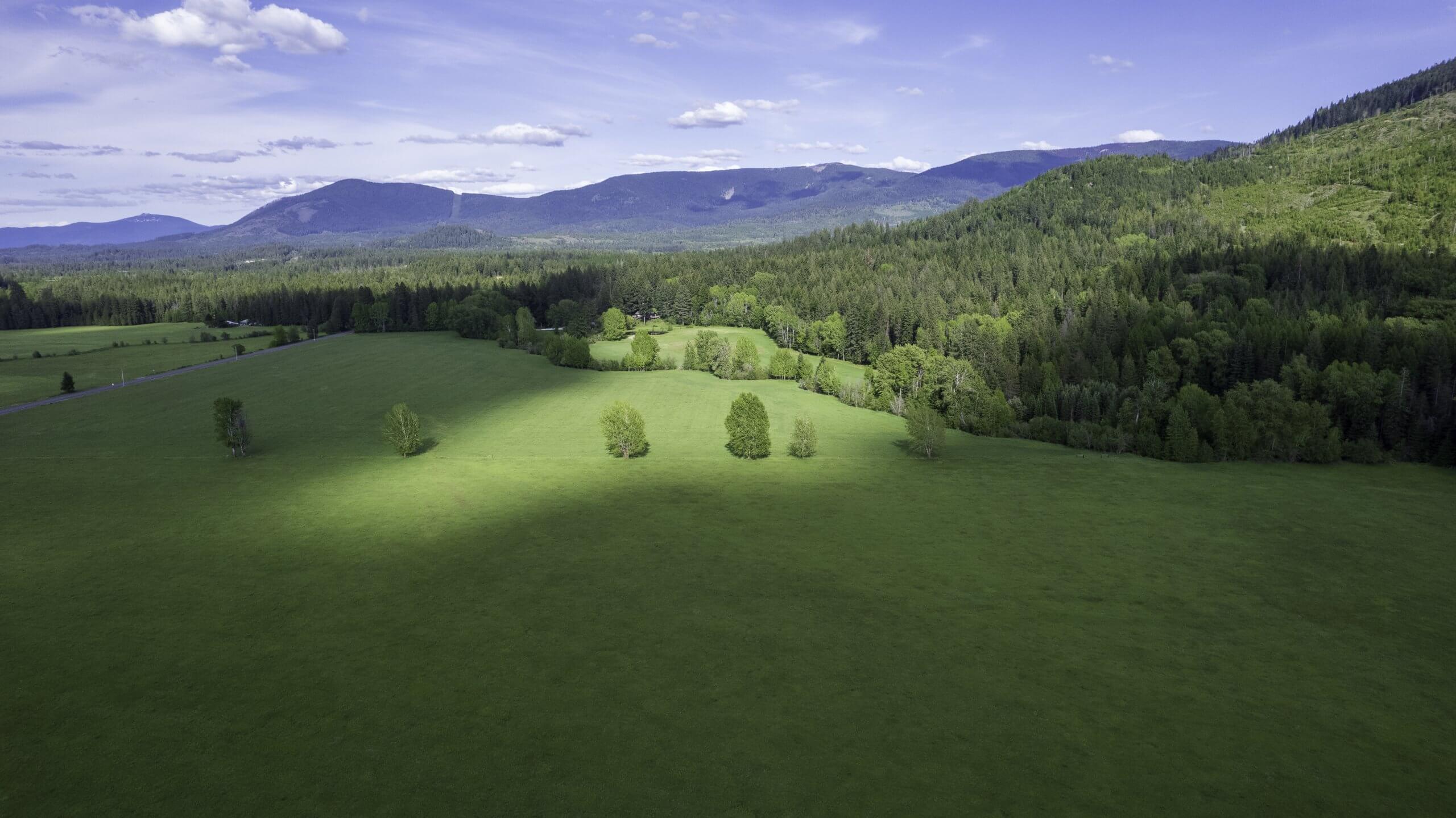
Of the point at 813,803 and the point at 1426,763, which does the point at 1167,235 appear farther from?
the point at 813,803

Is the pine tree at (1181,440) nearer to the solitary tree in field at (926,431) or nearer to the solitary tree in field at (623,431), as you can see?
the solitary tree in field at (926,431)

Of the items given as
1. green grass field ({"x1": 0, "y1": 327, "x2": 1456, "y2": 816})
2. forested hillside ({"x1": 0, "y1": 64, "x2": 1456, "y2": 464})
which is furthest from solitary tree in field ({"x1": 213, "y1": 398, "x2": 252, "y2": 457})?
forested hillside ({"x1": 0, "y1": 64, "x2": 1456, "y2": 464})

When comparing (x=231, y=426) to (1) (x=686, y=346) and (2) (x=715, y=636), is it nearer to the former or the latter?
(2) (x=715, y=636)

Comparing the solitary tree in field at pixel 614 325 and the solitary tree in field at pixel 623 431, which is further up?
the solitary tree in field at pixel 614 325

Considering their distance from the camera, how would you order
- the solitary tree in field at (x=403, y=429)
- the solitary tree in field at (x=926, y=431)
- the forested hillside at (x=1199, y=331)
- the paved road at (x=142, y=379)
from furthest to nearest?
the paved road at (x=142, y=379)
the forested hillside at (x=1199, y=331)
the solitary tree in field at (x=926, y=431)
the solitary tree in field at (x=403, y=429)

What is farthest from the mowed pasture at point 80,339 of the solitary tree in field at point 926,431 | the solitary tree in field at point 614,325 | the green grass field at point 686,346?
the solitary tree in field at point 926,431

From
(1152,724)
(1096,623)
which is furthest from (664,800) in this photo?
(1096,623)
